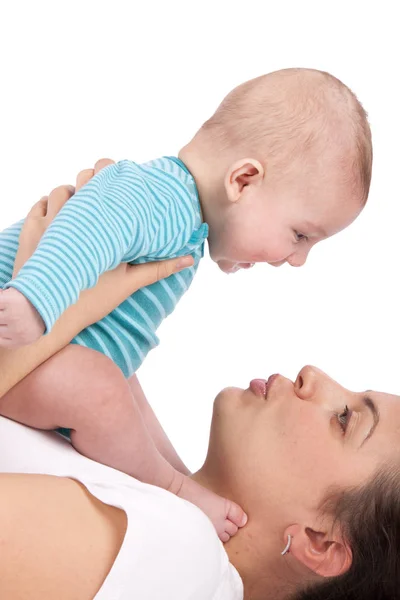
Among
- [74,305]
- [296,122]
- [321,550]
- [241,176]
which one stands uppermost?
[296,122]

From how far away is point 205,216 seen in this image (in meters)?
2.24

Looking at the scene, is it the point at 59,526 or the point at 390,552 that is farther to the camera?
the point at 390,552

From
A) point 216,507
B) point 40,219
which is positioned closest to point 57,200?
point 40,219

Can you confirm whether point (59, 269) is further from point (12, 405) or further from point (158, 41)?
point (158, 41)

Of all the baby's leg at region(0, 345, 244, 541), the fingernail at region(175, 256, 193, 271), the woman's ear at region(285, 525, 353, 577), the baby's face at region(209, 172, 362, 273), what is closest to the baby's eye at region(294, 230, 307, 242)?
the baby's face at region(209, 172, 362, 273)

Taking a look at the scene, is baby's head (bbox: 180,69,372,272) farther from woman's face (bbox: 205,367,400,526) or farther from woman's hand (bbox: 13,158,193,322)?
woman's face (bbox: 205,367,400,526)

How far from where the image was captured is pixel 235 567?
7.52ft

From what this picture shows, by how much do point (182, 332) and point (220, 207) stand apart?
1971 millimetres

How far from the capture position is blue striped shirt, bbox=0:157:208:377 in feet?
5.85

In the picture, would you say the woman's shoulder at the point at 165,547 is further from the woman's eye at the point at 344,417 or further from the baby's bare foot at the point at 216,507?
the woman's eye at the point at 344,417

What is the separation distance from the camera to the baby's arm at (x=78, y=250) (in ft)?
5.66

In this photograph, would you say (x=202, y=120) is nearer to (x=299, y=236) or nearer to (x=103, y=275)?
(x=299, y=236)

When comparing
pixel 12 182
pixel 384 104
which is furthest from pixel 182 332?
pixel 384 104

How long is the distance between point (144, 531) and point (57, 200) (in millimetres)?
776
